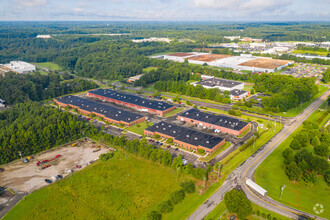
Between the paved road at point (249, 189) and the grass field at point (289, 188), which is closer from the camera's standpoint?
the paved road at point (249, 189)

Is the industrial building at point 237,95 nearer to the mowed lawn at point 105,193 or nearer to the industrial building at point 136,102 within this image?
the industrial building at point 136,102

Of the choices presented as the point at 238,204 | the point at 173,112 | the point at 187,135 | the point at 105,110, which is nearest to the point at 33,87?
the point at 105,110

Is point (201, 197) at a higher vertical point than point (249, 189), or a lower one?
lower

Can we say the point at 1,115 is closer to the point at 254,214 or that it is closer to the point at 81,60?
the point at 254,214

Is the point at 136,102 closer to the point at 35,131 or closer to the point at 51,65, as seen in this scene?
the point at 35,131

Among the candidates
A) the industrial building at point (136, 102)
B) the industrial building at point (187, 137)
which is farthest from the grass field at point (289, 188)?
the industrial building at point (136, 102)

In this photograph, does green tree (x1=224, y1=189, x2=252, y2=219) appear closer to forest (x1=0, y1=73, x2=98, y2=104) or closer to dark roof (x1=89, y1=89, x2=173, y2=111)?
dark roof (x1=89, y1=89, x2=173, y2=111)
